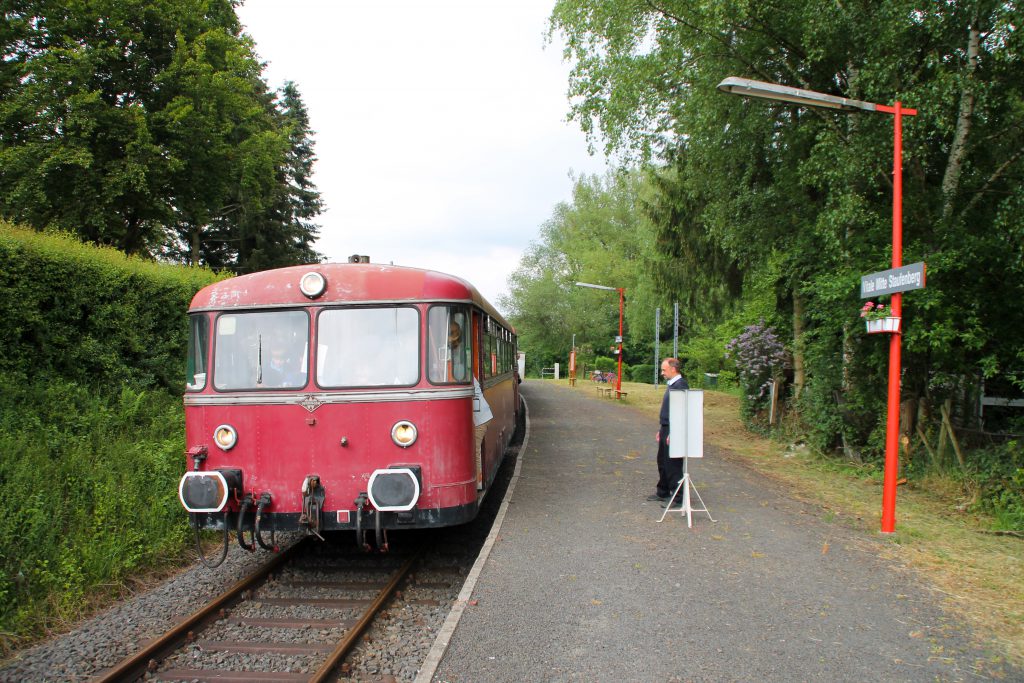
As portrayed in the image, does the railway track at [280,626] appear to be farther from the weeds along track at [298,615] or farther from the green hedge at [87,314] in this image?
the green hedge at [87,314]

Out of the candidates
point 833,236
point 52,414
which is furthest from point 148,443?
point 833,236

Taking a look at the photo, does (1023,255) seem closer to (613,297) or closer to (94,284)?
(94,284)

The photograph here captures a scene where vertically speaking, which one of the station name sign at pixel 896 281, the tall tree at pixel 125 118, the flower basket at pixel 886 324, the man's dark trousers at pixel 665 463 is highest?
the tall tree at pixel 125 118

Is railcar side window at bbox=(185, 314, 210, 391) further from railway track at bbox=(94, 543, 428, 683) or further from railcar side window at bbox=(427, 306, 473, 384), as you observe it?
railcar side window at bbox=(427, 306, 473, 384)

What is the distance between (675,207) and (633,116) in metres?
4.10

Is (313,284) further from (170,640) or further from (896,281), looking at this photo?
(896,281)

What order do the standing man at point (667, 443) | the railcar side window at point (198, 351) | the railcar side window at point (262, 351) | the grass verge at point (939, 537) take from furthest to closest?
1. the standing man at point (667, 443)
2. the railcar side window at point (198, 351)
3. the railcar side window at point (262, 351)
4. the grass verge at point (939, 537)

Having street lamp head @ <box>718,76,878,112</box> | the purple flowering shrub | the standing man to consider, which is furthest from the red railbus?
the purple flowering shrub

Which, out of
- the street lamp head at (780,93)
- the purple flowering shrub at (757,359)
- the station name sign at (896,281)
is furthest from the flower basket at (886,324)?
the purple flowering shrub at (757,359)

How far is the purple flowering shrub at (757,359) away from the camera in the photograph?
16.2 m

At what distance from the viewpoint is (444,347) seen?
624cm

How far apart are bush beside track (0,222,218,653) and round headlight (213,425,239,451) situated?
64.0 inches

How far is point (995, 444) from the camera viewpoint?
32.3 feet

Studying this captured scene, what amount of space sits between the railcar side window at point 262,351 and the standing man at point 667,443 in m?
4.07
